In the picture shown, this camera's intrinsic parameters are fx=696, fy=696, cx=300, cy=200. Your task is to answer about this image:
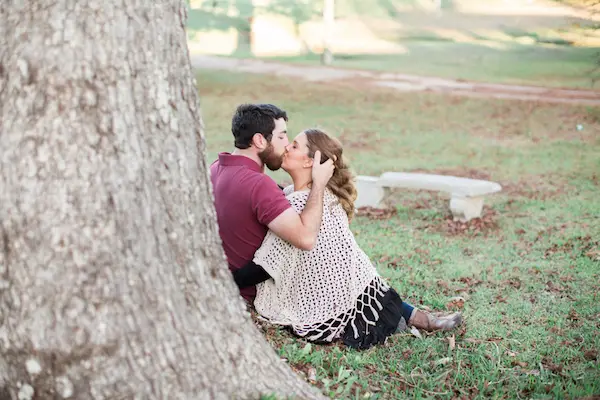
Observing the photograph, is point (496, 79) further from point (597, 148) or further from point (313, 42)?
point (313, 42)

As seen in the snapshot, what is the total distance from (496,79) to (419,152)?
901 centimetres

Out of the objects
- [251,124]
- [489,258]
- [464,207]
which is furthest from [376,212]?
[251,124]

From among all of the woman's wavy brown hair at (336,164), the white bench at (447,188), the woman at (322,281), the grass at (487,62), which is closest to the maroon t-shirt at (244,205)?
the woman at (322,281)

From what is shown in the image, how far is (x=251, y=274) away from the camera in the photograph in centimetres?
458

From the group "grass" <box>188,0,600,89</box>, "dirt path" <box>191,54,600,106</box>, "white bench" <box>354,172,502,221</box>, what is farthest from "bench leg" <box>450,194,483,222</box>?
"grass" <box>188,0,600,89</box>

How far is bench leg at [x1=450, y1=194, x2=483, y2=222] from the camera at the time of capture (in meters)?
8.90

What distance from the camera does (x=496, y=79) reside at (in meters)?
23.2

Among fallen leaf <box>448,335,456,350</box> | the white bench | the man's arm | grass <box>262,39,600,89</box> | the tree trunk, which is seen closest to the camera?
the tree trunk

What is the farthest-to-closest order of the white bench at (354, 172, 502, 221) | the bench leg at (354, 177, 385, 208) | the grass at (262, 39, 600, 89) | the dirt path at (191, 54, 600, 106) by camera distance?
the grass at (262, 39, 600, 89) → the dirt path at (191, 54, 600, 106) → the bench leg at (354, 177, 385, 208) → the white bench at (354, 172, 502, 221)

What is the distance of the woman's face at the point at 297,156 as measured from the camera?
4715mm

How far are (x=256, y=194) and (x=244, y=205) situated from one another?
0.13 meters

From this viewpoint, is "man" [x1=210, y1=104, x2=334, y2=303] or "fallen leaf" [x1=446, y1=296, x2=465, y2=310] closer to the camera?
"man" [x1=210, y1=104, x2=334, y2=303]

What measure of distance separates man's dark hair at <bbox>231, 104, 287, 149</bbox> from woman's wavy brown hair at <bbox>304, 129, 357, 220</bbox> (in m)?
0.26

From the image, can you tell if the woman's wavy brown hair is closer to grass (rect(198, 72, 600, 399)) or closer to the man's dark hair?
the man's dark hair
